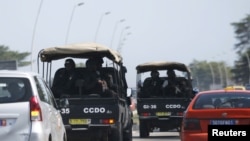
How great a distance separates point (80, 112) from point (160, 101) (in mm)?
10028

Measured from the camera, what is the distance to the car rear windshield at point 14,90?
1234cm

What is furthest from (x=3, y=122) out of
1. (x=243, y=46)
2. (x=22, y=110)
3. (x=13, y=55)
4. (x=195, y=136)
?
(x=243, y=46)

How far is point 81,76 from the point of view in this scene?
21.8 m

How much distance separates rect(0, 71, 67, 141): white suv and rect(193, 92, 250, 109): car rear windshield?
4.18 m

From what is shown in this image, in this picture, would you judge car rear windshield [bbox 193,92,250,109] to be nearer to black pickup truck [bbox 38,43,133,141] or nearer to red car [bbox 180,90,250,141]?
red car [bbox 180,90,250,141]

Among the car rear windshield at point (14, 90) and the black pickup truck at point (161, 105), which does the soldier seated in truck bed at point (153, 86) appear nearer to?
the black pickup truck at point (161, 105)

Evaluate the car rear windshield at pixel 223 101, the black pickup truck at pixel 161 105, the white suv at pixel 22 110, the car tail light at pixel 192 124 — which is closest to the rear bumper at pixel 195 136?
the car tail light at pixel 192 124

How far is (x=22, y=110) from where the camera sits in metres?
12.2

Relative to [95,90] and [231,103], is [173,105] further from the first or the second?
[231,103]

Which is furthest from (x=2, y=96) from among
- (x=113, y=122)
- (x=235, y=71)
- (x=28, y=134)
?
(x=235, y=71)

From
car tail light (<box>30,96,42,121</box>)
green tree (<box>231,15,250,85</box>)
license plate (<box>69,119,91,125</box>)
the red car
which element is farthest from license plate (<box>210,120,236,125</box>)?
green tree (<box>231,15,250,85</box>)

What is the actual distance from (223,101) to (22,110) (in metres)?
5.16

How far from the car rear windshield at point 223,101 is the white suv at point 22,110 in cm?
418

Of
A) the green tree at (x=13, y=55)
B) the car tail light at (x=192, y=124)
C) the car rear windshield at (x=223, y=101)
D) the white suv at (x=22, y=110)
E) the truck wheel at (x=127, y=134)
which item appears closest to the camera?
the white suv at (x=22, y=110)
